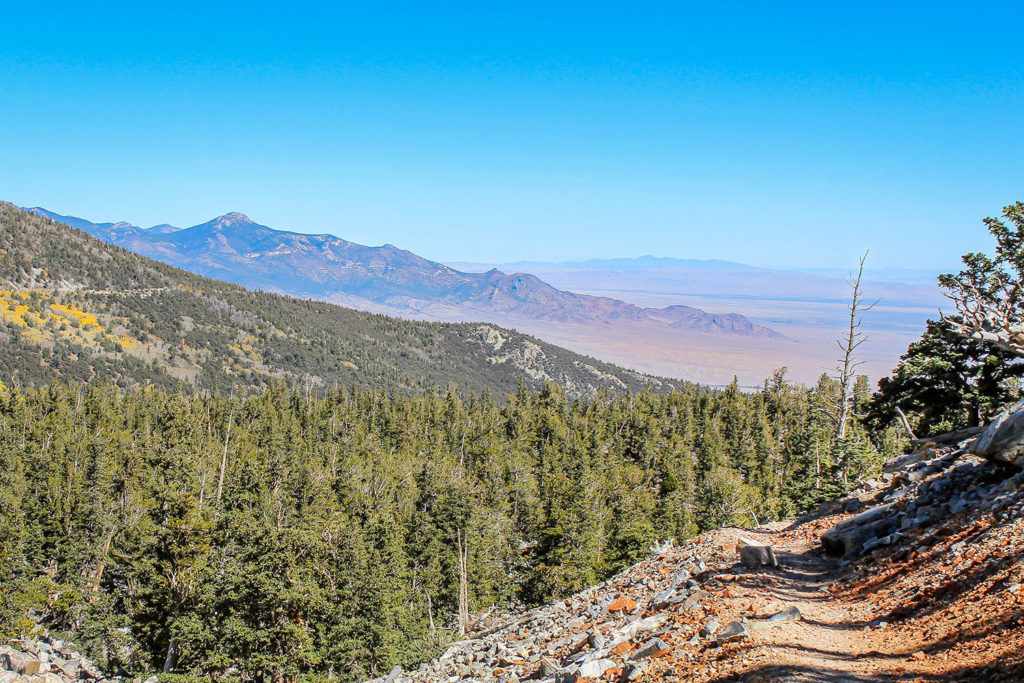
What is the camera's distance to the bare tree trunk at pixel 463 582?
43.8 metres

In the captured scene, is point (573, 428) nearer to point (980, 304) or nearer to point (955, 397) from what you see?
point (955, 397)

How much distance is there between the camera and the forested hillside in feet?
109

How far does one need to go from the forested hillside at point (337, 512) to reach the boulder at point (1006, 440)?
61.2ft

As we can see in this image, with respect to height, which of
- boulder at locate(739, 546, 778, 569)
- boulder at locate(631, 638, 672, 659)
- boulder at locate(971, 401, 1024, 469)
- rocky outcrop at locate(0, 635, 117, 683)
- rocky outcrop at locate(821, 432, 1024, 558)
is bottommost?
rocky outcrop at locate(0, 635, 117, 683)

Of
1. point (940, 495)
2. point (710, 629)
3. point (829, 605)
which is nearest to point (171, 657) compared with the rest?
point (710, 629)

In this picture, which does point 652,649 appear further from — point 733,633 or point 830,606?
point 830,606

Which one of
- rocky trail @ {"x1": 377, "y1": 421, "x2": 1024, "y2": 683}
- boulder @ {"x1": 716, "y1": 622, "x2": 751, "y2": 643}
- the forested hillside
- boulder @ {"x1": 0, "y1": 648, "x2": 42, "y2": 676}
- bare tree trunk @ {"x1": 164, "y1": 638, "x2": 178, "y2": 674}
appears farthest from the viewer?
boulder @ {"x1": 0, "y1": 648, "x2": 42, "y2": 676}

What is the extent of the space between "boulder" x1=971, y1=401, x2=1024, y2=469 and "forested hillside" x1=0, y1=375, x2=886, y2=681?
18667 millimetres

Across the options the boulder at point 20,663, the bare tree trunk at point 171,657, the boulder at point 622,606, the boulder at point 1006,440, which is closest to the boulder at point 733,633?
the boulder at point 622,606

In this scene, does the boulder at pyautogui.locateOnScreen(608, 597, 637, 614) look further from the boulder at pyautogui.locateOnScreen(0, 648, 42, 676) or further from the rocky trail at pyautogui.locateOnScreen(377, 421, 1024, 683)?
the boulder at pyautogui.locateOnScreen(0, 648, 42, 676)

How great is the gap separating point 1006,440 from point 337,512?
4129 centimetres

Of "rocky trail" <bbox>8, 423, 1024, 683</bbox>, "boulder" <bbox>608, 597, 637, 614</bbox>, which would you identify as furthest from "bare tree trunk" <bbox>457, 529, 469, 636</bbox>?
"boulder" <bbox>608, 597, 637, 614</bbox>

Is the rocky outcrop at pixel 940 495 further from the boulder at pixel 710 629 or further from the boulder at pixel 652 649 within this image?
the boulder at pixel 652 649

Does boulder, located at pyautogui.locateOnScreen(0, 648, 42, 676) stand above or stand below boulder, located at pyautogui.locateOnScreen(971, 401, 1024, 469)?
below
